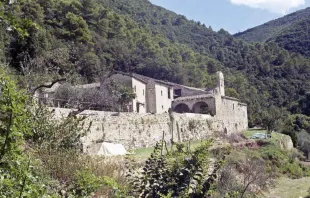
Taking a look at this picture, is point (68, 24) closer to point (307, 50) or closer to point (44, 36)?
point (44, 36)

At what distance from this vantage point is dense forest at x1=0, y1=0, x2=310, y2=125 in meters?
33.8

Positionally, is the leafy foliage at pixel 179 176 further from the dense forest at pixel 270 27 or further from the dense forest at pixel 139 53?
the dense forest at pixel 270 27

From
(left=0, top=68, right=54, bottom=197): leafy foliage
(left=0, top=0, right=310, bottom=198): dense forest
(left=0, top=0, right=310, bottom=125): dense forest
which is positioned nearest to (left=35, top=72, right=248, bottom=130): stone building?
(left=0, top=0, right=310, bottom=198): dense forest

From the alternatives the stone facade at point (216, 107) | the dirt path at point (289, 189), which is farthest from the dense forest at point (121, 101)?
the stone facade at point (216, 107)

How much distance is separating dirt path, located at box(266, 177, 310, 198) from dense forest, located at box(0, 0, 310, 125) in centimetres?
1394

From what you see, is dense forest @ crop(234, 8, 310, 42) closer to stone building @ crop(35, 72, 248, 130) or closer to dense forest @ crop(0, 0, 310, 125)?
dense forest @ crop(0, 0, 310, 125)

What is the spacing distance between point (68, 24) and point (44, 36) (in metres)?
10.2

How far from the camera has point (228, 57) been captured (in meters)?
92.6

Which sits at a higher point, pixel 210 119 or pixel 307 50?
pixel 307 50

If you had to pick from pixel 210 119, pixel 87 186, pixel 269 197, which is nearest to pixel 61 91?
pixel 210 119

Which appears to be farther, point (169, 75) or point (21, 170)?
point (169, 75)

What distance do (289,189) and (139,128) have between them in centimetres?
961

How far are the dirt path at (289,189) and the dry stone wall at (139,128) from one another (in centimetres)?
747

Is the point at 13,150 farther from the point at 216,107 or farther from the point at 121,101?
the point at 216,107
